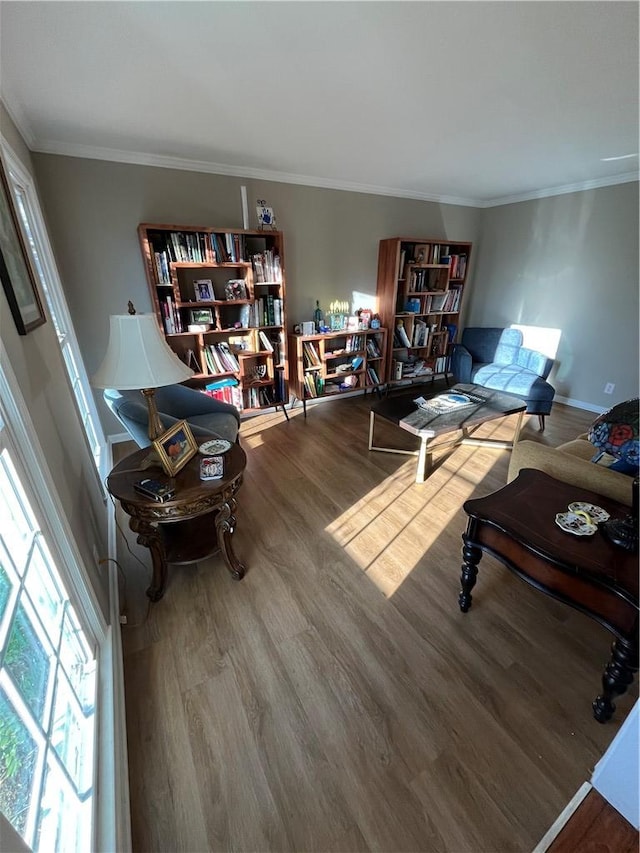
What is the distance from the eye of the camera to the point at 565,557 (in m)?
1.11

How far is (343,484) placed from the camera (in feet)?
8.21

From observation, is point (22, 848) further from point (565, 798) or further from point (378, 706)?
point (565, 798)

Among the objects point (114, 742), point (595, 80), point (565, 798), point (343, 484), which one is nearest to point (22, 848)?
point (114, 742)

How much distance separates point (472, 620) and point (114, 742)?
1.39 metres

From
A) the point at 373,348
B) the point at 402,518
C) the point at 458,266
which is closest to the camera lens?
the point at 402,518

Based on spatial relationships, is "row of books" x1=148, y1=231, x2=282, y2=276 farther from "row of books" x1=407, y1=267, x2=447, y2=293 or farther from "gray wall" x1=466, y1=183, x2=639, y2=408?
"gray wall" x1=466, y1=183, x2=639, y2=408

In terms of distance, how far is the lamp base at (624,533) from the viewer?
1.10 m

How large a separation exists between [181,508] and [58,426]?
58 cm

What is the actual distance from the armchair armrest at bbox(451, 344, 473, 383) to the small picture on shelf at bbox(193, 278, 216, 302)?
8.71ft

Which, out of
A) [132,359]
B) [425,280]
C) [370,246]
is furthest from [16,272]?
[425,280]

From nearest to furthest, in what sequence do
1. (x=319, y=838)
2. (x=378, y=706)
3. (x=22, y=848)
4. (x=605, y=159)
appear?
1. (x=22, y=848)
2. (x=319, y=838)
3. (x=378, y=706)
4. (x=605, y=159)

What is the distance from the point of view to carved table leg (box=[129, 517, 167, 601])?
1.47 meters

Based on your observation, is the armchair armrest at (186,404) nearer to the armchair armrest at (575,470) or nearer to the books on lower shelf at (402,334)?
the armchair armrest at (575,470)

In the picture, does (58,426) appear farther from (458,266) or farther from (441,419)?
(458,266)
